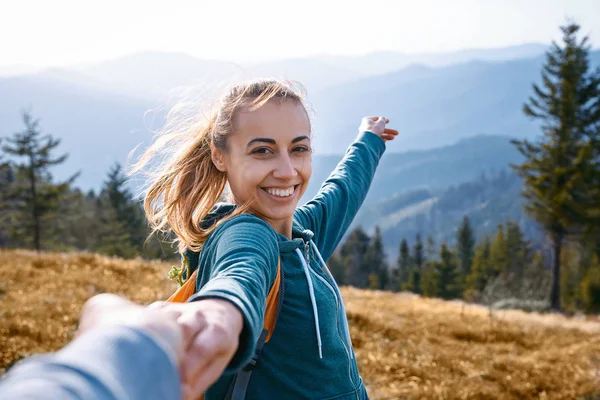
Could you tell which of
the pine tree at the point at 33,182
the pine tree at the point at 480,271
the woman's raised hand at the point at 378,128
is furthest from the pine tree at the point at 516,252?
the woman's raised hand at the point at 378,128

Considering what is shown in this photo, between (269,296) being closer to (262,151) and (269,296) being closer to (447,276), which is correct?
(262,151)

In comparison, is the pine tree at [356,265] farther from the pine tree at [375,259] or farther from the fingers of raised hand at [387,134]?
the fingers of raised hand at [387,134]

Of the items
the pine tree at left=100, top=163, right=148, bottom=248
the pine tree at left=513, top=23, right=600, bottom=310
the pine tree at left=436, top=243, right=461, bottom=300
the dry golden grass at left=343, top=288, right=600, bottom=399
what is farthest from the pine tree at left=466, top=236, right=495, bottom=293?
the dry golden grass at left=343, top=288, right=600, bottom=399

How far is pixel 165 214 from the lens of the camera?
211cm

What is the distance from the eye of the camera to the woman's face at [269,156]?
1863mm

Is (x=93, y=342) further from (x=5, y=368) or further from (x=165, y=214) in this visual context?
(x=5, y=368)

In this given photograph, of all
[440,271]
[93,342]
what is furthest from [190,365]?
[440,271]

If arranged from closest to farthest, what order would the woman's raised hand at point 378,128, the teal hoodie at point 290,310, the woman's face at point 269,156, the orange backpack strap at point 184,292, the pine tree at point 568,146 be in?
1. the teal hoodie at point 290,310
2. the orange backpack strap at point 184,292
3. the woman's face at point 269,156
4. the woman's raised hand at point 378,128
5. the pine tree at point 568,146

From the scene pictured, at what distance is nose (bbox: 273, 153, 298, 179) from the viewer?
187cm

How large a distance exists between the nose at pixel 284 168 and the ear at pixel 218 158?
24 centimetres

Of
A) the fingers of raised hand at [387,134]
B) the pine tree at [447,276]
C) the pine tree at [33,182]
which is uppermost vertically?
the fingers of raised hand at [387,134]

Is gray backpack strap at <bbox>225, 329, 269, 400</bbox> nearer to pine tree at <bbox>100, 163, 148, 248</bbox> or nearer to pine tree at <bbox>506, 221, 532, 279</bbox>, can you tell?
pine tree at <bbox>100, 163, 148, 248</bbox>

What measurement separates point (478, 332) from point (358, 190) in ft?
19.8

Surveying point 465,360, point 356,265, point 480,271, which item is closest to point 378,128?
point 465,360
